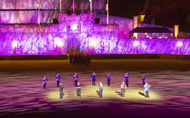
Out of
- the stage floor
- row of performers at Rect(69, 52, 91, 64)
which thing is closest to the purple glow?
row of performers at Rect(69, 52, 91, 64)

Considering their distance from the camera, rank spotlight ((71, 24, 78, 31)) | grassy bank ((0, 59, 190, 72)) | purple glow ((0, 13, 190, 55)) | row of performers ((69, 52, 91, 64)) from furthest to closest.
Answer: spotlight ((71, 24, 78, 31)) → purple glow ((0, 13, 190, 55)) → row of performers ((69, 52, 91, 64)) → grassy bank ((0, 59, 190, 72))

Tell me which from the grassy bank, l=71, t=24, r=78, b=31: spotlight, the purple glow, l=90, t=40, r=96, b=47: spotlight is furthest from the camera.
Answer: l=90, t=40, r=96, b=47: spotlight

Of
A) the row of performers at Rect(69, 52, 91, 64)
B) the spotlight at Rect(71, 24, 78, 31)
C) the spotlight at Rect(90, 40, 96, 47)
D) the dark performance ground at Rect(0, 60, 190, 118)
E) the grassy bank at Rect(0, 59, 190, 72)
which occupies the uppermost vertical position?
the spotlight at Rect(71, 24, 78, 31)

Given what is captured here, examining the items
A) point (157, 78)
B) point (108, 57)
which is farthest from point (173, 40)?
point (157, 78)

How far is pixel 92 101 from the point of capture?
21.9 metres

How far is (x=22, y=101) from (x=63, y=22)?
151ft

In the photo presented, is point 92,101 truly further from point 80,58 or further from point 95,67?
point 80,58

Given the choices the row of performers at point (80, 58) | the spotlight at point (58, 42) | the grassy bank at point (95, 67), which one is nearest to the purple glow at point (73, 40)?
the spotlight at point (58, 42)

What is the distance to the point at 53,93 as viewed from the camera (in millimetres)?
24844

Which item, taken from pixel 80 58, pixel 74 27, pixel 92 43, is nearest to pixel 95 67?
pixel 80 58

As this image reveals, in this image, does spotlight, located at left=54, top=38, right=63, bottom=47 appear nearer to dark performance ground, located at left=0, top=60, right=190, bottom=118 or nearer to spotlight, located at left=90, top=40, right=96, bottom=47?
spotlight, located at left=90, top=40, right=96, bottom=47

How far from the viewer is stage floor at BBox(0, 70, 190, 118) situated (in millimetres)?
18906

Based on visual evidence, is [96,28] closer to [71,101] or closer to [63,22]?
[63,22]

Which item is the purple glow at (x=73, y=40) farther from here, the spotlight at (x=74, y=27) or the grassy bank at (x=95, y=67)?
the grassy bank at (x=95, y=67)
